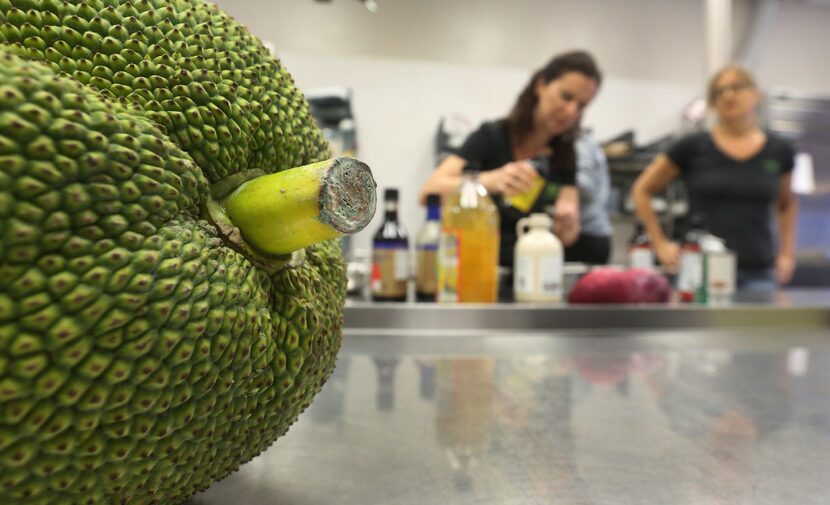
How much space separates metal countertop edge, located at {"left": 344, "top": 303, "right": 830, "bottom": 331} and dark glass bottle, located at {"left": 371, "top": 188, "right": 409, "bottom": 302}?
0.29ft

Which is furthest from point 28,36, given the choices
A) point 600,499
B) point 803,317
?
point 803,317

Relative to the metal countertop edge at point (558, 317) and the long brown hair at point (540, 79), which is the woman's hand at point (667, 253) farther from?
the metal countertop edge at point (558, 317)

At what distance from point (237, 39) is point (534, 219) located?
876 mm

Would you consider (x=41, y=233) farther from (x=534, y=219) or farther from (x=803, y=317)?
(x=803, y=317)

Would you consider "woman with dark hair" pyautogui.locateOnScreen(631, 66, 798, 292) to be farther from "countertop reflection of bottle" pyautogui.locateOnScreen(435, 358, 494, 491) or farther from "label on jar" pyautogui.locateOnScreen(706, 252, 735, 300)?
"countertop reflection of bottle" pyautogui.locateOnScreen(435, 358, 494, 491)

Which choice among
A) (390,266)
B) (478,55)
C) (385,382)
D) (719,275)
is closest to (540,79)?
(719,275)

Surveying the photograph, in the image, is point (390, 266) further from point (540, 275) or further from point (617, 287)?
point (617, 287)

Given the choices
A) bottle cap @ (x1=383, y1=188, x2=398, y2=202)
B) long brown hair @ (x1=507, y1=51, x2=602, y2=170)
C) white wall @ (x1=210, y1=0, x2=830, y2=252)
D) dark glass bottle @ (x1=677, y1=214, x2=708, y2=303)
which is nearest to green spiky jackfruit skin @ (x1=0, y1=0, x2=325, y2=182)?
bottle cap @ (x1=383, y1=188, x2=398, y2=202)

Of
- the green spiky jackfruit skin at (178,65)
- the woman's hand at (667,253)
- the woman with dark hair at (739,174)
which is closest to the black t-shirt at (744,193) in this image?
the woman with dark hair at (739,174)

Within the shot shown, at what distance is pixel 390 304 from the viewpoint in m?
0.98

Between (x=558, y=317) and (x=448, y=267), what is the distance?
0.73 feet

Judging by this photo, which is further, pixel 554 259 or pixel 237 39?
pixel 554 259

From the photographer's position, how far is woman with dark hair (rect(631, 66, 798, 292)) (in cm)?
163

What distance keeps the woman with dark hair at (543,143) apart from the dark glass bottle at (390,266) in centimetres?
39
